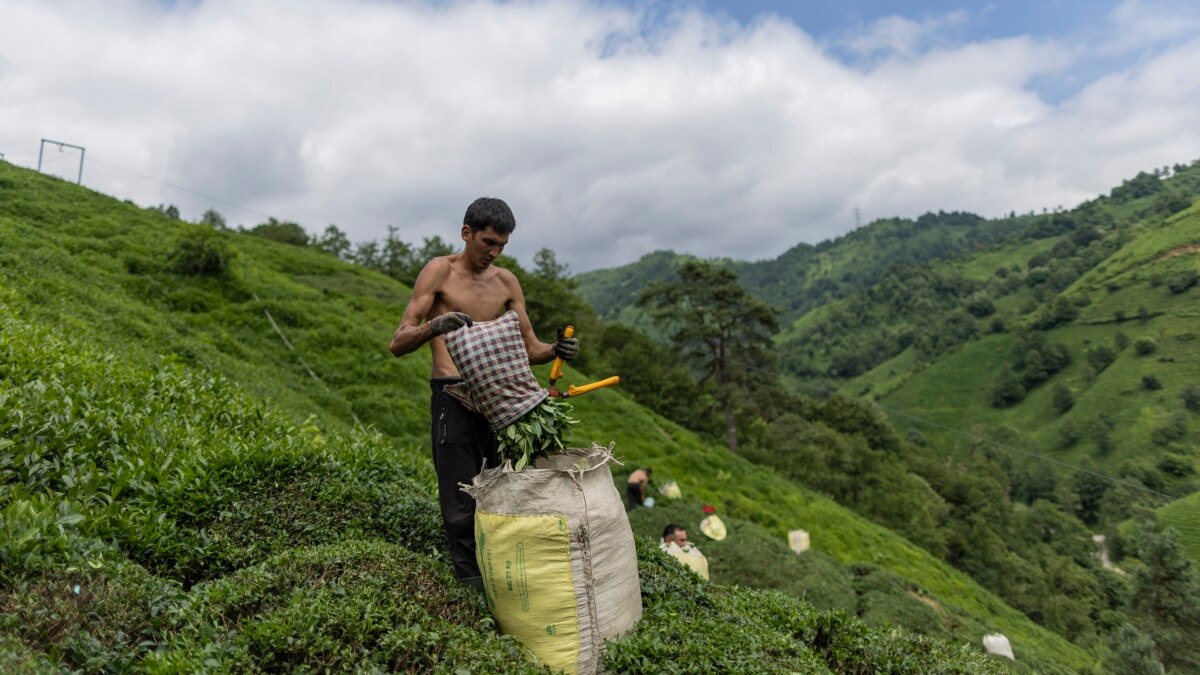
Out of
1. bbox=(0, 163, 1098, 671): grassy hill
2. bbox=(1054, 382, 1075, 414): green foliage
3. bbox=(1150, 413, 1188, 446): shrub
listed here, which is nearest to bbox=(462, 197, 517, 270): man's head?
bbox=(0, 163, 1098, 671): grassy hill

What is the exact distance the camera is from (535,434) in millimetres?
3893

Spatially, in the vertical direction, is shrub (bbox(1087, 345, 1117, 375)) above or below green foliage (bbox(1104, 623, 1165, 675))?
above

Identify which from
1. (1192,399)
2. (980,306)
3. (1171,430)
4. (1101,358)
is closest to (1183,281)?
(1101,358)

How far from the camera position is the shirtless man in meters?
4.04

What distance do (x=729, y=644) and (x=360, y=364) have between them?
1473cm

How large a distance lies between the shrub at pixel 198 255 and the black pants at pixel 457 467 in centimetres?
1761

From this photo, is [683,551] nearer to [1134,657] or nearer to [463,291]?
[463,291]

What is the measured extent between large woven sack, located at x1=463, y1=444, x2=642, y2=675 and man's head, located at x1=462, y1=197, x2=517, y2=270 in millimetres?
1389

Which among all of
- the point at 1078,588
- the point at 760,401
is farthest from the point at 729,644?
the point at 1078,588

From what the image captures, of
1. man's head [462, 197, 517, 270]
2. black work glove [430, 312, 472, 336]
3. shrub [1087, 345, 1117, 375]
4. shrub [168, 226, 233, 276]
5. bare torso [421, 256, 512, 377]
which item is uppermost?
shrub [1087, 345, 1117, 375]

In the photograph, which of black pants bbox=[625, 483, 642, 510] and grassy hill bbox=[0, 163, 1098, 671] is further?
black pants bbox=[625, 483, 642, 510]

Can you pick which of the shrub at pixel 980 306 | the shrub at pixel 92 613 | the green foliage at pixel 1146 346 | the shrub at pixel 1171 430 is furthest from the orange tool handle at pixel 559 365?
the shrub at pixel 980 306

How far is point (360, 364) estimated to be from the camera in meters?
16.8

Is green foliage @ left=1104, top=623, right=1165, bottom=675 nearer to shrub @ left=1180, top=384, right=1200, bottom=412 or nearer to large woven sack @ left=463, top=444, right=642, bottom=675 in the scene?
large woven sack @ left=463, top=444, right=642, bottom=675
